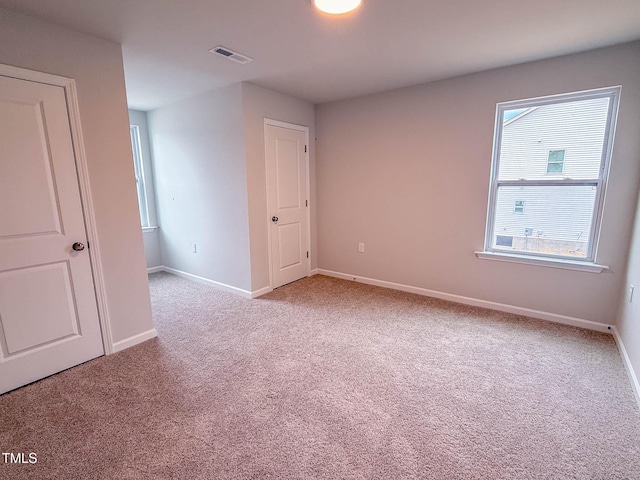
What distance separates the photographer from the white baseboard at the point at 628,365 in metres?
1.93

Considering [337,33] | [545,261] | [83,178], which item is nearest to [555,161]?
Answer: [545,261]

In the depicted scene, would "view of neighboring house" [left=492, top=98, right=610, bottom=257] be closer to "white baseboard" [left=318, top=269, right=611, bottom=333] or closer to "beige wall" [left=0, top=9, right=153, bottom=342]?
"white baseboard" [left=318, top=269, right=611, bottom=333]

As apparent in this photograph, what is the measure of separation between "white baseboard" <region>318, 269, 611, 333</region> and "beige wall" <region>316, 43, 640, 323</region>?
0.05 metres

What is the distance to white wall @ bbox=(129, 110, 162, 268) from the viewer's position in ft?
14.6

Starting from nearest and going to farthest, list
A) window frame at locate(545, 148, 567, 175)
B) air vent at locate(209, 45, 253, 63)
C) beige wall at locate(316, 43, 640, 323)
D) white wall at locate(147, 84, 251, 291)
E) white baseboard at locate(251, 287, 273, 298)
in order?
air vent at locate(209, 45, 253, 63) < beige wall at locate(316, 43, 640, 323) < window frame at locate(545, 148, 567, 175) < white wall at locate(147, 84, 251, 291) < white baseboard at locate(251, 287, 273, 298)

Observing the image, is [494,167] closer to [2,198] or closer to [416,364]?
[416,364]

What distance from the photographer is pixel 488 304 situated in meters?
3.29

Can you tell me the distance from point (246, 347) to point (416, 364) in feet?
4.58

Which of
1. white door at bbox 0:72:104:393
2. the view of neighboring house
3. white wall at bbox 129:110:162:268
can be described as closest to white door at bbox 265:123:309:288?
white door at bbox 0:72:104:393

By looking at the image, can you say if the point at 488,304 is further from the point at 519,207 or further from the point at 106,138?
the point at 106,138

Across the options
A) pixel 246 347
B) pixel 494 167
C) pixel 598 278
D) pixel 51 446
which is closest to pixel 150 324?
pixel 246 347

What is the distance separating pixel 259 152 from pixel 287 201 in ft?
2.47

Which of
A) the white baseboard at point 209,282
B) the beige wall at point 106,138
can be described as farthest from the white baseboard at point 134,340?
the white baseboard at point 209,282

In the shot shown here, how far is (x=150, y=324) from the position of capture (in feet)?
8.93
